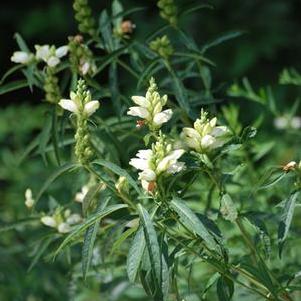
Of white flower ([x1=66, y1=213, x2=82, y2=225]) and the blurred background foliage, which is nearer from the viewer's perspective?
white flower ([x1=66, y1=213, x2=82, y2=225])

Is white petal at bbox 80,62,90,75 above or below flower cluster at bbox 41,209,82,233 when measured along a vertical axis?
above

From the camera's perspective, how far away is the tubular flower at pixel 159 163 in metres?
1.26

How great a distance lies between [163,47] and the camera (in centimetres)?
174

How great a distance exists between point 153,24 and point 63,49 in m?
2.98

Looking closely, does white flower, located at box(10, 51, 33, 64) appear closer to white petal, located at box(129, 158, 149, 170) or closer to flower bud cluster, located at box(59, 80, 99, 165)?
flower bud cluster, located at box(59, 80, 99, 165)

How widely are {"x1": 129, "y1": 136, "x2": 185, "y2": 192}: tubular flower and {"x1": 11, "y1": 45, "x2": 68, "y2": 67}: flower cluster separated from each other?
0.45 m

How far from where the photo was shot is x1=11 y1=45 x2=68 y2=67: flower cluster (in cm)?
165

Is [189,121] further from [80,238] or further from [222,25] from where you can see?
[222,25]

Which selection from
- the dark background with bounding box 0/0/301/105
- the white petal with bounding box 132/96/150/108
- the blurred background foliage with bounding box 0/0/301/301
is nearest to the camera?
the white petal with bounding box 132/96/150/108

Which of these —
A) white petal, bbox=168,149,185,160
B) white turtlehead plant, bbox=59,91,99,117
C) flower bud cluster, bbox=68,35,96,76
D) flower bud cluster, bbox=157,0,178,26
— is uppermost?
flower bud cluster, bbox=157,0,178,26

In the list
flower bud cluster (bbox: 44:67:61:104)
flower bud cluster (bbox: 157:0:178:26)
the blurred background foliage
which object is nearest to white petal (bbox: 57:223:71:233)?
flower bud cluster (bbox: 44:67:61:104)

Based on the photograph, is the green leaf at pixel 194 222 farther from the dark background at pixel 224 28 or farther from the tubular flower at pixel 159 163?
the dark background at pixel 224 28

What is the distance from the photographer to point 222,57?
15.4ft

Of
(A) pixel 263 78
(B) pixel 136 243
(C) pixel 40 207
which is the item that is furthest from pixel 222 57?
(B) pixel 136 243
